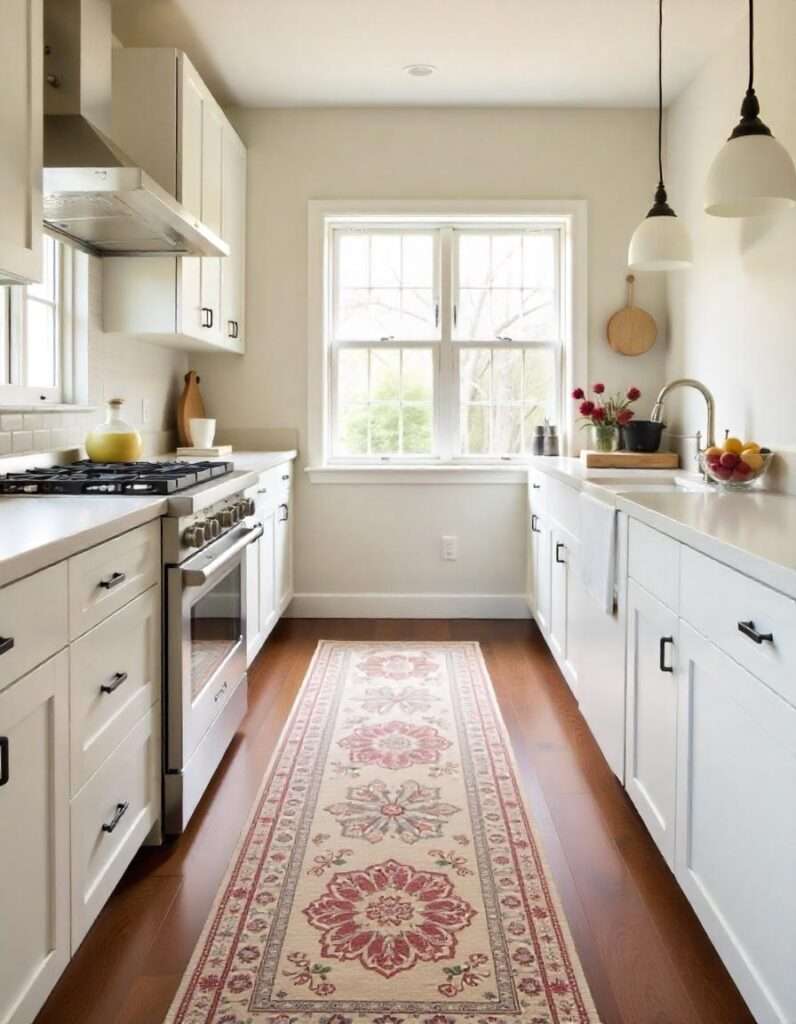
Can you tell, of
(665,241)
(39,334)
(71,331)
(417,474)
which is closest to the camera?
(39,334)

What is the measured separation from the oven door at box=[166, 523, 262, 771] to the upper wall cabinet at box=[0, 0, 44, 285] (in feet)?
2.67

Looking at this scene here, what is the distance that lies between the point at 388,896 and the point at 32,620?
42.3 inches

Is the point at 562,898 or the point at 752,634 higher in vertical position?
the point at 752,634

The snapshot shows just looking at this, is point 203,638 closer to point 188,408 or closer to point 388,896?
point 388,896

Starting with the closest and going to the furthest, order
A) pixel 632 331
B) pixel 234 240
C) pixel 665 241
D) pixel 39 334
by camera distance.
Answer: pixel 39 334, pixel 665 241, pixel 234 240, pixel 632 331

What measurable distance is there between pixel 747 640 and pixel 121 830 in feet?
4.43

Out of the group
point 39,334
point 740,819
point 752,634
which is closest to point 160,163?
point 39,334

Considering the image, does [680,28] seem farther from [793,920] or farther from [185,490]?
[793,920]

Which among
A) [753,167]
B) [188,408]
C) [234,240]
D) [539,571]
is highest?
[234,240]

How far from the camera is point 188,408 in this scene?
4.44 metres

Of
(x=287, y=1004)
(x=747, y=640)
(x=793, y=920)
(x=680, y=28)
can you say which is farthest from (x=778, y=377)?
(x=287, y=1004)

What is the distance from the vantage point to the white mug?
4.20m

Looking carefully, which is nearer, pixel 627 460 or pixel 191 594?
pixel 191 594

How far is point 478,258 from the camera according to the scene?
482 centimetres
